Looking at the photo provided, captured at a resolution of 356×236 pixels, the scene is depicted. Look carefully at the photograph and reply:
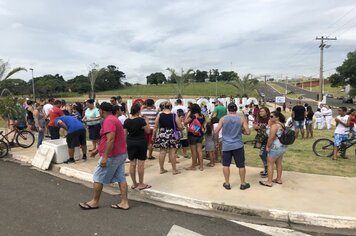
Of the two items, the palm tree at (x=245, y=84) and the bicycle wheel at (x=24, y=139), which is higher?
the palm tree at (x=245, y=84)

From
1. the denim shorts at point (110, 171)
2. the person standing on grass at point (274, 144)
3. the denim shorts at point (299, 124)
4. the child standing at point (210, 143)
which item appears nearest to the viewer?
the denim shorts at point (110, 171)

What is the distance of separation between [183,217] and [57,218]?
190 centimetres

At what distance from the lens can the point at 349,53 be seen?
62281 millimetres

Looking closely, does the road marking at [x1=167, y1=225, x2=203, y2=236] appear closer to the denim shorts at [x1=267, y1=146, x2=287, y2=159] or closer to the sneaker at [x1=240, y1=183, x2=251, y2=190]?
the sneaker at [x1=240, y1=183, x2=251, y2=190]

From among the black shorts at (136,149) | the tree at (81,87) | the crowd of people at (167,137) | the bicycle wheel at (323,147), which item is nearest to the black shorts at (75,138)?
the crowd of people at (167,137)

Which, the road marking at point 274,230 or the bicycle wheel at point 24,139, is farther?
the bicycle wheel at point 24,139

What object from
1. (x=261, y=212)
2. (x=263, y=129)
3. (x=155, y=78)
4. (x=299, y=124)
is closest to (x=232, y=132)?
(x=263, y=129)

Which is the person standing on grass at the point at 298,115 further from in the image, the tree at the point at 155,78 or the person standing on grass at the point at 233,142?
the tree at the point at 155,78

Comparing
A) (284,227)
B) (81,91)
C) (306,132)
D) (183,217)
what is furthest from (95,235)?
(81,91)

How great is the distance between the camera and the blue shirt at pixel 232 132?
6.78 meters

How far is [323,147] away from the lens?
35.9ft

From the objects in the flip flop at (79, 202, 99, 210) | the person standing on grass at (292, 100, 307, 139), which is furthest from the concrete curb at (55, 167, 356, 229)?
the person standing on grass at (292, 100, 307, 139)

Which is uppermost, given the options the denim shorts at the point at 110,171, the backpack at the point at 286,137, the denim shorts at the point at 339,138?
the backpack at the point at 286,137

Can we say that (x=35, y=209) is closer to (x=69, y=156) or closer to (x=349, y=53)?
(x=69, y=156)
